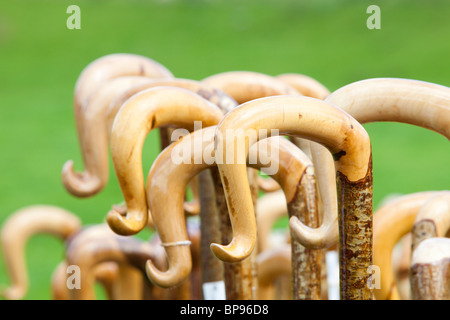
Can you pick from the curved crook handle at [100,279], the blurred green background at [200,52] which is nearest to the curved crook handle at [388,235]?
the curved crook handle at [100,279]

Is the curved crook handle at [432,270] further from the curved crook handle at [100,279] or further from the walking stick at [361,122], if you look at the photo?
the curved crook handle at [100,279]

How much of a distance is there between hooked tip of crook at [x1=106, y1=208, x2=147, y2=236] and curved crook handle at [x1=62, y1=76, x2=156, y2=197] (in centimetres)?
12

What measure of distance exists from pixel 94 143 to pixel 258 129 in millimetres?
244

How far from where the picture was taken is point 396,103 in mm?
448

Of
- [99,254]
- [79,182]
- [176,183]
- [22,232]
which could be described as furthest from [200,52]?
[176,183]

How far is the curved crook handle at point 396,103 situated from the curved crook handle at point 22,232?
54 centimetres

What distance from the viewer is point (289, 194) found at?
0.53 metres

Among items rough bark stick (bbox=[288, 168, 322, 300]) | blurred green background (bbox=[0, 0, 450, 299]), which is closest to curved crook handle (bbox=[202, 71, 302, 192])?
rough bark stick (bbox=[288, 168, 322, 300])

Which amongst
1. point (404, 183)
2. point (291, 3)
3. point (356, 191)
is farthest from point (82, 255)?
point (291, 3)

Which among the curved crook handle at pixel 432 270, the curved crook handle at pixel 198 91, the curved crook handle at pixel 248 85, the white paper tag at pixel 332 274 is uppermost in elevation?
the curved crook handle at pixel 248 85

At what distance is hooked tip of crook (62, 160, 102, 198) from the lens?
0.58 metres

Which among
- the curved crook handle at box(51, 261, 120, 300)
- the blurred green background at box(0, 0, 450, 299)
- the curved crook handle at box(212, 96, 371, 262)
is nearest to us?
the curved crook handle at box(212, 96, 371, 262)

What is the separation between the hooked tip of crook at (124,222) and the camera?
47 cm

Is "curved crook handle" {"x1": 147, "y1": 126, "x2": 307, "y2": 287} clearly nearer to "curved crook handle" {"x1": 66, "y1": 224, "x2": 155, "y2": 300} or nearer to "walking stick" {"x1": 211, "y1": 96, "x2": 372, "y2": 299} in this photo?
"walking stick" {"x1": 211, "y1": 96, "x2": 372, "y2": 299}
